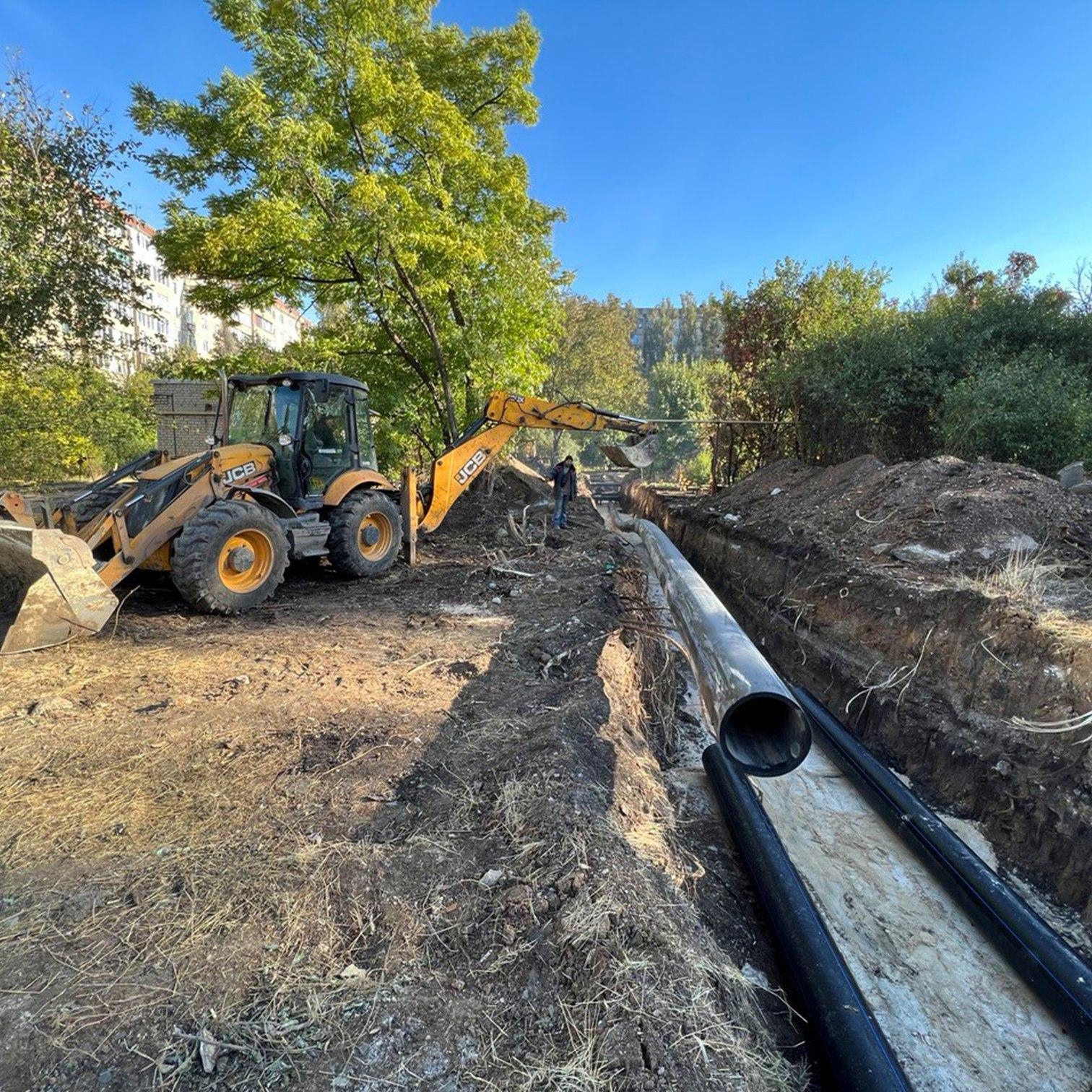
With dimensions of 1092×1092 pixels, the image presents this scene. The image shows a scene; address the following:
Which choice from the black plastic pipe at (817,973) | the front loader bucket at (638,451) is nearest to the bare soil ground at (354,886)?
the black plastic pipe at (817,973)

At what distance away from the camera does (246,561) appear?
6.34 m

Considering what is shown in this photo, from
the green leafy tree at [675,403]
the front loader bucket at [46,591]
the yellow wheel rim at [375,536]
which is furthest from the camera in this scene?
the green leafy tree at [675,403]

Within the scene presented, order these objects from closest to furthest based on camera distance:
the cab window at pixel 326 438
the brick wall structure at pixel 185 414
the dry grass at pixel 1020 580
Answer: the dry grass at pixel 1020 580 < the cab window at pixel 326 438 < the brick wall structure at pixel 185 414

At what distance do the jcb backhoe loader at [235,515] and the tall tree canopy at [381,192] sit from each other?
335cm

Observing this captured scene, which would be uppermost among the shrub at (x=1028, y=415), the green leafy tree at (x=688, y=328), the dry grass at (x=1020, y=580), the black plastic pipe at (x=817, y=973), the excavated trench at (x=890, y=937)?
the green leafy tree at (x=688, y=328)

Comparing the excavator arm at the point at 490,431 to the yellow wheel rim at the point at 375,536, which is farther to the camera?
the excavator arm at the point at 490,431

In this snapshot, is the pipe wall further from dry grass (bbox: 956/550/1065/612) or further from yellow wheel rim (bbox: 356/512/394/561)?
yellow wheel rim (bbox: 356/512/394/561)

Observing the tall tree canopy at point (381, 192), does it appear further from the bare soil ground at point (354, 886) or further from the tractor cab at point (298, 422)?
the bare soil ground at point (354, 886)

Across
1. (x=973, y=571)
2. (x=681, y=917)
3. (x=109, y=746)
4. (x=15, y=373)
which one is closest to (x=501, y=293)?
(x=15, y=373)

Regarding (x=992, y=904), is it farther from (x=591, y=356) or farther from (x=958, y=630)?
(x=591, y=356)

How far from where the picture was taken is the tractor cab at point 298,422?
7508mm

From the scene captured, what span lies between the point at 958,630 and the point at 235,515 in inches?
278

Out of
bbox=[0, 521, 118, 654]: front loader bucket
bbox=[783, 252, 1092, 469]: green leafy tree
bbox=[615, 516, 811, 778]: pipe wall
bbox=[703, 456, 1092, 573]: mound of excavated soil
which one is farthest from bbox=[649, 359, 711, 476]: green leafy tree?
bbox=[0, 521, 118, 654]: front loader bucket

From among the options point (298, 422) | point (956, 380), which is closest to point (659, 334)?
point (956, 380)
